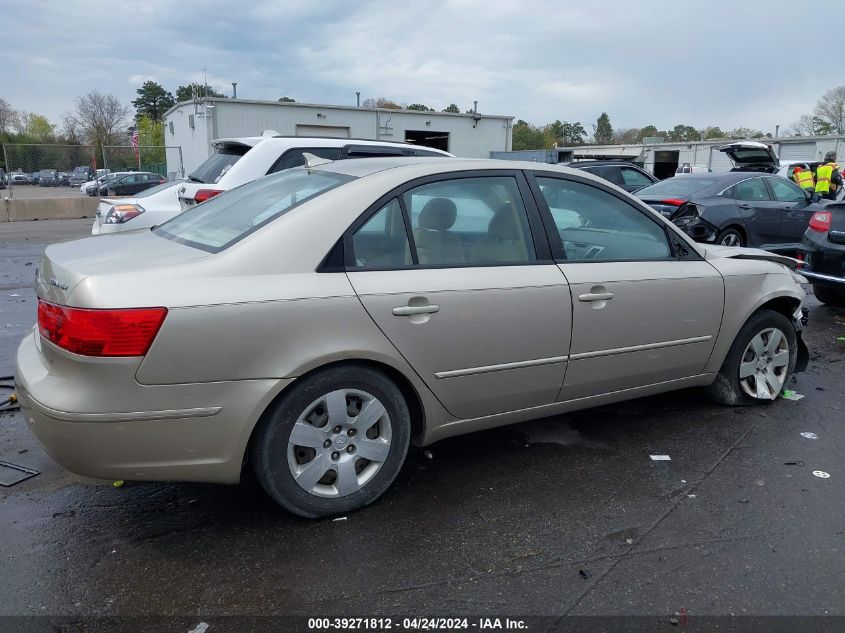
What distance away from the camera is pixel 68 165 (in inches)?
1177

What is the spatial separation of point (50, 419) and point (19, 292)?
6674 mm

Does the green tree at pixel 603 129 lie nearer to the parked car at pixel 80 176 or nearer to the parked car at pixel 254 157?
the parked car at pixel 80 176

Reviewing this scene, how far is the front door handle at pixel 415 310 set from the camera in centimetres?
309

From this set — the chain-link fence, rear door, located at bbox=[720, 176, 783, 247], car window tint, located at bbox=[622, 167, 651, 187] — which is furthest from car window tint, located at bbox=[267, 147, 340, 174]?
the chain-link fence

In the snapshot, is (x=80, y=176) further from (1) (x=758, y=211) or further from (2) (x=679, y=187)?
(1) (x=758, y=211)

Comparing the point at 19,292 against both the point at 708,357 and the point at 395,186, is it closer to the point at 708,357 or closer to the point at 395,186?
the point at 395,186

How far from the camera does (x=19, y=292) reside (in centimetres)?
833

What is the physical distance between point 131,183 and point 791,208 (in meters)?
25.2

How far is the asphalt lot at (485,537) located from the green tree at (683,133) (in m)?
89.9

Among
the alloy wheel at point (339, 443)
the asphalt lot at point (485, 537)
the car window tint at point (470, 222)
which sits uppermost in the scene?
the car window tint at point (470, 222)

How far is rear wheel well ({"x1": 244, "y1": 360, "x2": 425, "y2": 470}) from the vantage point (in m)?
2.90

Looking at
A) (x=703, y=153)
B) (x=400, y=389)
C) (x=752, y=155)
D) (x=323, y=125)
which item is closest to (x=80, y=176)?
(x=323, y=125)

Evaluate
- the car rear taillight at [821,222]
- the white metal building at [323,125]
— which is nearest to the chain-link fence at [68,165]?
the white metal building at [323,125]

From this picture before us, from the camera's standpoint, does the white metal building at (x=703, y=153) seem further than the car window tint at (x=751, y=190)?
Yes
